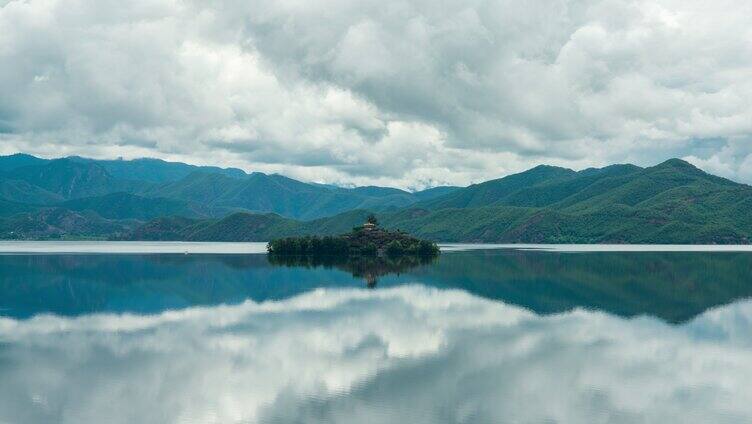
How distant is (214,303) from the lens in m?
102

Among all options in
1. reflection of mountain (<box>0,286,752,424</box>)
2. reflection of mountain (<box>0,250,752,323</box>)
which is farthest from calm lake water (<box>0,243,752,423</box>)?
reflection of mountain (<box>0,250,752,323</box>)

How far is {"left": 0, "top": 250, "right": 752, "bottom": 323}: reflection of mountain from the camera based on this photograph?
99875 millimetres

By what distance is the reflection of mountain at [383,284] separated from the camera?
328ft

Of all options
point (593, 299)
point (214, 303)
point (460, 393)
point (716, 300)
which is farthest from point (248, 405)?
point (716, 300)

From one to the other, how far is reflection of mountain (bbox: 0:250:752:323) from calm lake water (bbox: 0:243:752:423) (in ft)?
3.17

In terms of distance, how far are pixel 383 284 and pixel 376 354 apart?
70554 millimetres

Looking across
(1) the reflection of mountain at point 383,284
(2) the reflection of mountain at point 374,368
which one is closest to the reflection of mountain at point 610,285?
(1) the reflection of mountain at point 383,284

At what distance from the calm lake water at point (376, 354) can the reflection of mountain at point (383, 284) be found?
3.17 feet

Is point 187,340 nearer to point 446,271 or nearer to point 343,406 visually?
point 343,406

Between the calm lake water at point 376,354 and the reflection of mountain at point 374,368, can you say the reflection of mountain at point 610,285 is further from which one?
the reflection of mountain at point 374,368

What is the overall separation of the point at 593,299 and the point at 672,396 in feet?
192

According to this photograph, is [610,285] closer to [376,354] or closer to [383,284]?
[383,284]

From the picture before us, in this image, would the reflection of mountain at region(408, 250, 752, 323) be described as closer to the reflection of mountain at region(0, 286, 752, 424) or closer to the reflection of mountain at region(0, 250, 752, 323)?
the reflection of mountain at region(0, 250, 752, 323)

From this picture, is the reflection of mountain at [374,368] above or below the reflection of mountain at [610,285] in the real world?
below
